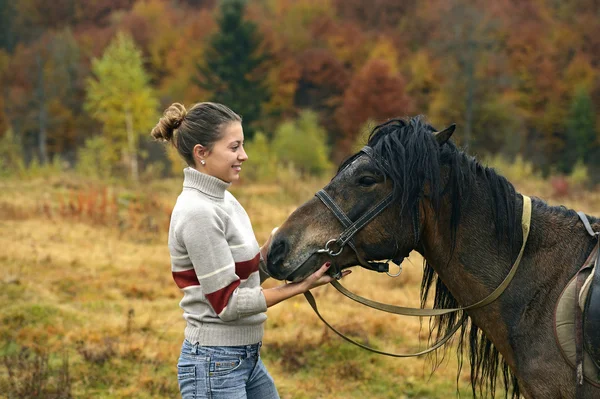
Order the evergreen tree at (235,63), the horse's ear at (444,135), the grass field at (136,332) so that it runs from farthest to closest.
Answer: the evergreen tree at (235,63)
the grass field at (136,332)
the horse's ear at (444,135)

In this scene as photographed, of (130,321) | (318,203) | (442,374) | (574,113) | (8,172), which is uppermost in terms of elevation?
(574,113)

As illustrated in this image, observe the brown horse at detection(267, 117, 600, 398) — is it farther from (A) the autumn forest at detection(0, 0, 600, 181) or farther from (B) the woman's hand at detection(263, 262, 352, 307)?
(A) the autumn forest at detection(0, 0, 600, 181)

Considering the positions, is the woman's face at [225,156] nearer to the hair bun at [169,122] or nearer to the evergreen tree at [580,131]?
the hair bun at [169,122]

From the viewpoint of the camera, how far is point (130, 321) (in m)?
6.64

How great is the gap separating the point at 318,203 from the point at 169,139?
28.7 inches

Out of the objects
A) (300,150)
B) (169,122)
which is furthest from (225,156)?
(300,150)

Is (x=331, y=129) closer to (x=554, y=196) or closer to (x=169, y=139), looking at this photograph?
(x=554, y=196)

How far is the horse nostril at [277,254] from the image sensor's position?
108 inches

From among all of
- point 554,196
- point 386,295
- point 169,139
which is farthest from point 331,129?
point 169,139

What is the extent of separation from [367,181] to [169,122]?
0.91 meters

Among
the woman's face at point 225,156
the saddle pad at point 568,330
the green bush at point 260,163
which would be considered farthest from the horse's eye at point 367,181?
the green bush at point 260,163

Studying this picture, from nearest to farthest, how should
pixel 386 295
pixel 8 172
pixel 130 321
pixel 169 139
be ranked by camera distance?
1. pixel 169 139
2. pixel 130 321
3. pixel 386 295
4. pixel 8 172

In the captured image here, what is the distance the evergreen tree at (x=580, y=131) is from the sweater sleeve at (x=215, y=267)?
38.3m

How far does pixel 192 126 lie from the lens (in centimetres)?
269
